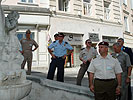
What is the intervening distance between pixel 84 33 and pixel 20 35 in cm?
609

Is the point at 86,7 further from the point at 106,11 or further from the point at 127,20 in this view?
the point at 127,20

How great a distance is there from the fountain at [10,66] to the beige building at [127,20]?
18.0m

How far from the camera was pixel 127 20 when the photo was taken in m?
20.3

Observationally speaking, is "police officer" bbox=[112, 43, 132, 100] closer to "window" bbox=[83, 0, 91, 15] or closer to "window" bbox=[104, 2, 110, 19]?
"window" bbox=[83, 0, 91, 15]

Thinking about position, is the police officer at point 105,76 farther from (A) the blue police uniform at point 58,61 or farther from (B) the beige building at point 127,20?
(B) the beige building at point 127,20

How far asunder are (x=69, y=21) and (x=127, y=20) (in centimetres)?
1015

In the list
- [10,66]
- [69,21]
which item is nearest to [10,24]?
[10,66]

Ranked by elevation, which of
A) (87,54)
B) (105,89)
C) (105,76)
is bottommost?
(105,89)

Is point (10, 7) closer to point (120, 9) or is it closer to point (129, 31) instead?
point (120, 9)

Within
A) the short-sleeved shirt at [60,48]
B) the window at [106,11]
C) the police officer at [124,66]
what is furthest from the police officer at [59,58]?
the window at [106,11]

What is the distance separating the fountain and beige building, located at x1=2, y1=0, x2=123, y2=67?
971 centimetres

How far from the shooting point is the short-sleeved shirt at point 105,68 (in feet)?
8.55

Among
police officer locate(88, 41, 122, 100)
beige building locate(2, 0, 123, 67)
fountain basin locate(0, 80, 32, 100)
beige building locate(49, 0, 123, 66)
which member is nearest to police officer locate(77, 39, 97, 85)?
police officer locate(88, 41, 122, 100)

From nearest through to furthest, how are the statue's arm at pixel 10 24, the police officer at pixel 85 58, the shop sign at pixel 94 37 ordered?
the statue's arm at pixel 10 24, the police officer at pixel 85 58, the shop sign at pixel 94 37
